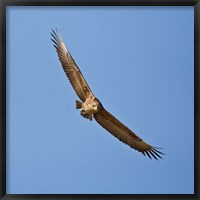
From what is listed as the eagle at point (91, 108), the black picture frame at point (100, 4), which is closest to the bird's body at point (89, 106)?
the eagle at point (91, 108)

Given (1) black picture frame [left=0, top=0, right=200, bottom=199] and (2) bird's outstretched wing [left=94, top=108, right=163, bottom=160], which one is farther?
(2) bird's outstretched wing [left=94, top=108, right=163, bottom=160]

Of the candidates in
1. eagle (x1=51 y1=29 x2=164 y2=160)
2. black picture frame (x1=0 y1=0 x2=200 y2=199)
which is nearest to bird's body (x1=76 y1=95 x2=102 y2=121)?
eagle (x1=51 y1=29 x2=164 y2=160)

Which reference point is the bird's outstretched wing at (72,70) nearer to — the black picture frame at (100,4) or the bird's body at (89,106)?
the bird's body at (89,106)

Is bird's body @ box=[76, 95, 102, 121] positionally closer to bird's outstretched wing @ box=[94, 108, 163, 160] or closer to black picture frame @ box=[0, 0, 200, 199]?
bird's outstretched wing @ box=[94, 108, 163, 160]

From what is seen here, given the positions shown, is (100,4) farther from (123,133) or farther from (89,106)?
(123,133)

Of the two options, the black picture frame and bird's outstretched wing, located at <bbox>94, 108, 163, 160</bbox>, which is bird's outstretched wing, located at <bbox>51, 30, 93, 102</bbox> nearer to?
bird's outstretched wing, located at <bbox>94, 108, 163, 160</bbox>

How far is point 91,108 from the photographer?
256 inches

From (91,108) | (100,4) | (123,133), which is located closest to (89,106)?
(91,108)

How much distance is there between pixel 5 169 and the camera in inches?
213

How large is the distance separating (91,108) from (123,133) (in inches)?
34.7

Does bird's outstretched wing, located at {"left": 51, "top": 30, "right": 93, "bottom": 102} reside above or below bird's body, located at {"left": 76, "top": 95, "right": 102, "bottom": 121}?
above

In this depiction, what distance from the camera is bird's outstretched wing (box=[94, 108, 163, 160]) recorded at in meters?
6.83

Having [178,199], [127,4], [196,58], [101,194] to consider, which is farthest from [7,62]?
[178,199]

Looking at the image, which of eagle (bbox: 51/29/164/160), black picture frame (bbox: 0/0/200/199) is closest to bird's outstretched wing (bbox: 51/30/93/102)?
eagle (bbox: 51/29/164/160)
